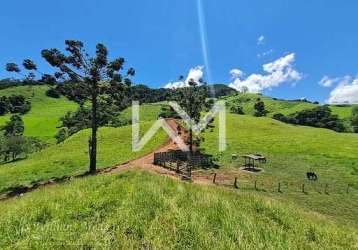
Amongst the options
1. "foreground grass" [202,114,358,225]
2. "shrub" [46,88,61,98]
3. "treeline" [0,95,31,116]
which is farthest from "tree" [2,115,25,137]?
"shrub" [46,88,61,98]

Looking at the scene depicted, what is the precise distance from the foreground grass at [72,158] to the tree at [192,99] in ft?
34.0

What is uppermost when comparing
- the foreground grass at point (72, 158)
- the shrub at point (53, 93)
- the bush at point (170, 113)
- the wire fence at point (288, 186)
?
the bush at point (170, 113)

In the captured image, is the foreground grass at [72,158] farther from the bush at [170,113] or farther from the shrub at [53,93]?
the shrub at [53,93]

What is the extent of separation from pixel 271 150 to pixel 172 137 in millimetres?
18827

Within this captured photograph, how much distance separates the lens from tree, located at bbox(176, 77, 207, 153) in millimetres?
54125

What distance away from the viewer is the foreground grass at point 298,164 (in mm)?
31734

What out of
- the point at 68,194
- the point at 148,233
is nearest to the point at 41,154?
the point at 68,194

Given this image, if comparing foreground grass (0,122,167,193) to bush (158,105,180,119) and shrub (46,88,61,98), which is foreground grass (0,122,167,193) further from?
shrub (46,88,61,98)

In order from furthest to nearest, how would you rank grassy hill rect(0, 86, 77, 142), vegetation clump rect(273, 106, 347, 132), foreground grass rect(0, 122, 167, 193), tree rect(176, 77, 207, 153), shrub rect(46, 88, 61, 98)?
1. vegetation clump rect(273, 106, 347, 132)
2. grassy hill rect(0, 86, 77, 142)
3. tree rect(176, 77, 207, 153)
4. foreground grass rect(0, 122, 167, 193)
5. shrub rect(46, 88, 61, 98)

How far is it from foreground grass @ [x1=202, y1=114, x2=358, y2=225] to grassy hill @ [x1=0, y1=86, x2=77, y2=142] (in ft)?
250

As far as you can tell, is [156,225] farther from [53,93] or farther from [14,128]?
[14,128]

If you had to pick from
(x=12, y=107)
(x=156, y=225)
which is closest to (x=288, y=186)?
(x=156, y=225)

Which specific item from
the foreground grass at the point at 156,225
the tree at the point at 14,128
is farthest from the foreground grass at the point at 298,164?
the tree at the point at 14,128

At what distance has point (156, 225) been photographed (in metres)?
9.54
